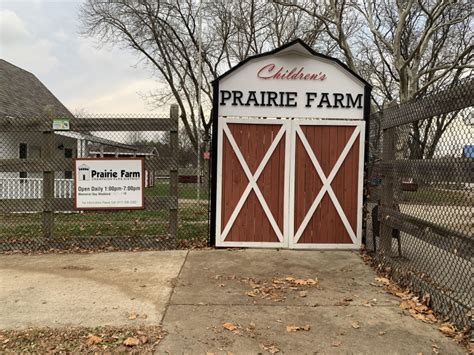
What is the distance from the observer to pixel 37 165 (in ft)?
22.8

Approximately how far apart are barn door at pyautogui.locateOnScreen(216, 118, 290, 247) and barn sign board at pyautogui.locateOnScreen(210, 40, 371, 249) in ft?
0.05

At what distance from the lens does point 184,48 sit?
95.8 ft

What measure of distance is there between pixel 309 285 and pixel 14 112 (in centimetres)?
1356

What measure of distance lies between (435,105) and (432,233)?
1.35m

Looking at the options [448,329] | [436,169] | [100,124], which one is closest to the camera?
[448,329]

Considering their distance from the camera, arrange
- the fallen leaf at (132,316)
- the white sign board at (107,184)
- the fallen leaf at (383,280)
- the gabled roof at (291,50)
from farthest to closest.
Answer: the white sign board at (107,184)
the gabled roof at (291,50)
the fallen leaf at (383,280)
the fallen leaf at (132,316)

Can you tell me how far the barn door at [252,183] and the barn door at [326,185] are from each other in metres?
0.20

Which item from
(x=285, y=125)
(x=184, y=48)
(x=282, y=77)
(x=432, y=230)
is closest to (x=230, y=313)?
(x=432, y=230)

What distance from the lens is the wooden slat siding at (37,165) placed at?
6930mm

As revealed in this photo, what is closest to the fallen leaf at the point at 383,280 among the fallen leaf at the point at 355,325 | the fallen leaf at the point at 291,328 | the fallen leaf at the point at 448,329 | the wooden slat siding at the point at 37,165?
the fallen leaf at the point at 448,329

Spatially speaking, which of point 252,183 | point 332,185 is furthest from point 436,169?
point 252,183

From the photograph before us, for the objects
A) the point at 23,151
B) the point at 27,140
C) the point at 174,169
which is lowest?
the point at 174,169

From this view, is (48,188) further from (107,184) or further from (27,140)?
(27,140)

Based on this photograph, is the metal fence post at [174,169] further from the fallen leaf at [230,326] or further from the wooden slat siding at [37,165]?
the fallen leaf at [230,326]
